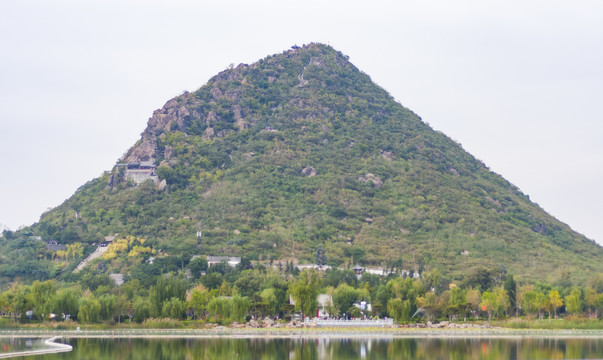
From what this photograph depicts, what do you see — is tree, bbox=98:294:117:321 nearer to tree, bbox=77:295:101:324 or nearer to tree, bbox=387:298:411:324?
tree, bbox=77:295:101:324

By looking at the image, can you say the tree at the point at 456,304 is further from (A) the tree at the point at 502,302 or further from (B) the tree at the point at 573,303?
(B) the tree at the point at 573,303

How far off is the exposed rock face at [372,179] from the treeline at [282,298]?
51.1 metres

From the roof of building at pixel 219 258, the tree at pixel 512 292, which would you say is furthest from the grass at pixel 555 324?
the roof of building at pixel 219 258

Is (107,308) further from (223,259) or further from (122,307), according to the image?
(223,259)

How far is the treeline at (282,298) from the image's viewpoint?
114 metres

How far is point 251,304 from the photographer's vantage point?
11606 cm

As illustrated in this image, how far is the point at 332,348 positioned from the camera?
285 ft

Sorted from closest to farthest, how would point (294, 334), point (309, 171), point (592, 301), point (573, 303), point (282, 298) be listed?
point (294, 334), point (573, 303), point (592, 301), point (282, 298), point (309, 171)

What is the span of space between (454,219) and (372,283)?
1627 inches

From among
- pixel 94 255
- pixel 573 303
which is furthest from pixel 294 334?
pixel 94 255

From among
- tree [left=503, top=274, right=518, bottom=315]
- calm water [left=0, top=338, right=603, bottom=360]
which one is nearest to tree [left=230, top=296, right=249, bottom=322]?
calm water [left=0, top=338, right=603, bottom=360]

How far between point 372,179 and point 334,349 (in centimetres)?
10803

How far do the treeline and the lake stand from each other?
14764 mm

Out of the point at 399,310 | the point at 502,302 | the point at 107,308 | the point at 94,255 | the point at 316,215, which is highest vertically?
the point at 316,215
